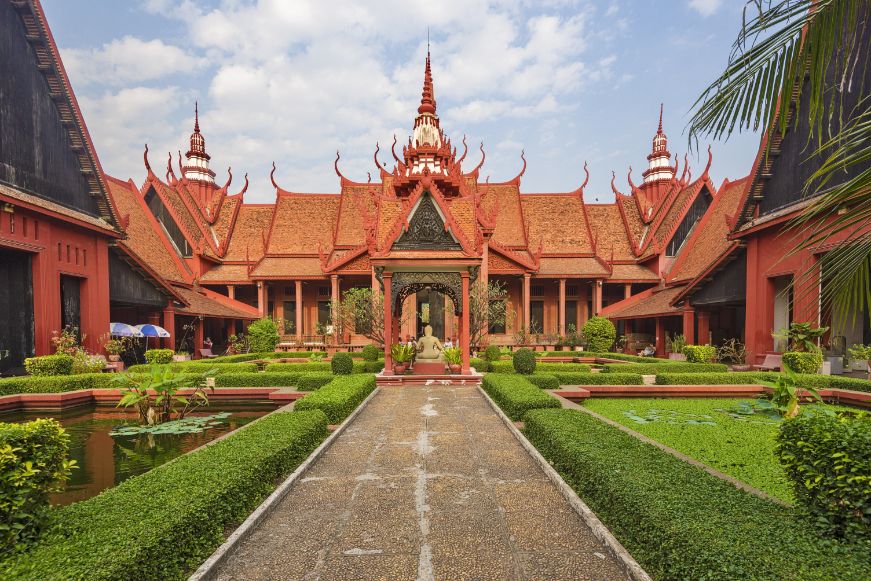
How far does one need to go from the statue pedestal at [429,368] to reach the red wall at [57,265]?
10168 mm

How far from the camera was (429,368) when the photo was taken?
39.9 feet

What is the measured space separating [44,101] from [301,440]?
14.5 metres

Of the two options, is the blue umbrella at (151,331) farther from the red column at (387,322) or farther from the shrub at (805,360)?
the shrub at (805,360)

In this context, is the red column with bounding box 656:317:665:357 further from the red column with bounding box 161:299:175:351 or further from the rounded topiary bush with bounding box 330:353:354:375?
the red column with bounding box 161:299:175:351

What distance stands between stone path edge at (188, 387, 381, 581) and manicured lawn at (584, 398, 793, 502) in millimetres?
4645

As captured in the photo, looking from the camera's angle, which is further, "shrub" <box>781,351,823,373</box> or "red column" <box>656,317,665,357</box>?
"red column" <box>656,317,665,357</box>

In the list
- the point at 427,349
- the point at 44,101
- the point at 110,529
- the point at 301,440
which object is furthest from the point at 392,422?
the point at 44,101

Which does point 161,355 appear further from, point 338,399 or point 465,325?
point 465,325

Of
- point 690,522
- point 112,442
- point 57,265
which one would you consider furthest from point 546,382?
point 57,265

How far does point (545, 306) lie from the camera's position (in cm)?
2409

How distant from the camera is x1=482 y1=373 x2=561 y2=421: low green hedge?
23.5 feet

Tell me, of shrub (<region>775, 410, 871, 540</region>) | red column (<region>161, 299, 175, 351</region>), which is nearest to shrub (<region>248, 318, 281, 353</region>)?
red column (<region>161, 299, 175, 351</region>)

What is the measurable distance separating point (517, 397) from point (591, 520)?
398 cm

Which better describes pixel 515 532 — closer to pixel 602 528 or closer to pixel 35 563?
pixel 602 528
